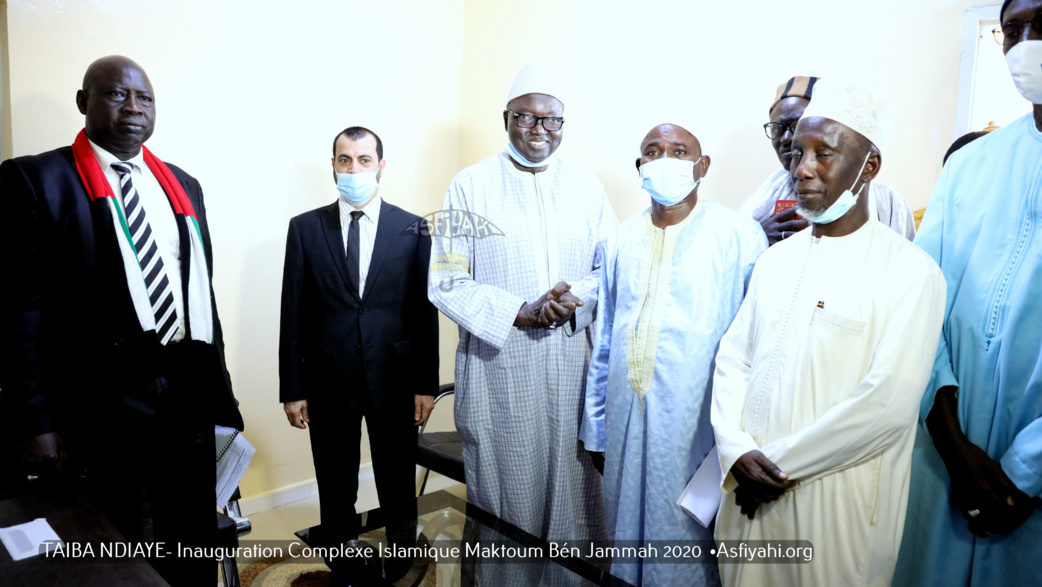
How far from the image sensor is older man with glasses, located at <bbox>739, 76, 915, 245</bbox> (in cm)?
227

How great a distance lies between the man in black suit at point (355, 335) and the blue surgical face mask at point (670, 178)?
1.15 metres

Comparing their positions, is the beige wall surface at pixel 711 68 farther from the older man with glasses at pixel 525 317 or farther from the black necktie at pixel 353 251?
the black necktie at pixel 353 251

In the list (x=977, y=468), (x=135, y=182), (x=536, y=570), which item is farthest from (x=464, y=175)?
(x=977, y=468)

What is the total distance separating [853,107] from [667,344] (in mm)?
898

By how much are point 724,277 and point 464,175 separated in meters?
1.19

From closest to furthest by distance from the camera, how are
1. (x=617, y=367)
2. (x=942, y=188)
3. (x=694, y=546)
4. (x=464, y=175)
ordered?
(x=942, y=188), (x=694, y=546), (x=617, y=367), (x=464, y=175)

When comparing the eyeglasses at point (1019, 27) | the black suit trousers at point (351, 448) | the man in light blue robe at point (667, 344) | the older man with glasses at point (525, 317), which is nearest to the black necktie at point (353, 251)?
the older man with glasses at point (525, 317)

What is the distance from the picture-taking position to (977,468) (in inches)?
66.0

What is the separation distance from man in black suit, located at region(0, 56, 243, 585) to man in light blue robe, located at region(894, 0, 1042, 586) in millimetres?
2348

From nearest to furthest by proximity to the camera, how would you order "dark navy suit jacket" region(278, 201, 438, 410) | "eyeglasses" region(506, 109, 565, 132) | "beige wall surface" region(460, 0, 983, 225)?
"beige wall surface" region(460, 0, 983, 225) < "eyeglasses" region(506, 109, 565, 132) < "dark navy suit jacket" region(278, 201, 438, 410)

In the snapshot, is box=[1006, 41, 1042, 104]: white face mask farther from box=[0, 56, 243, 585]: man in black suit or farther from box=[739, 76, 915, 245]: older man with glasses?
box=[0, 56, 243, 585]: man in black suit

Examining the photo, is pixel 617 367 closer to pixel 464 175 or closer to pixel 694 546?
pixel 694 546

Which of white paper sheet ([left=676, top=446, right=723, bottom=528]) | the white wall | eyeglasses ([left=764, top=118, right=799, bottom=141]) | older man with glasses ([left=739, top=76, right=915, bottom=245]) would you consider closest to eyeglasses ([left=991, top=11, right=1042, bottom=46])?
older man with glasses ([left=739, top=76, right=915, bottom=245])

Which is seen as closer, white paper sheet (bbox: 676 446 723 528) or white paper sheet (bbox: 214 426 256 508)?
white paper sheet (bbox: 676 446 723 528)
